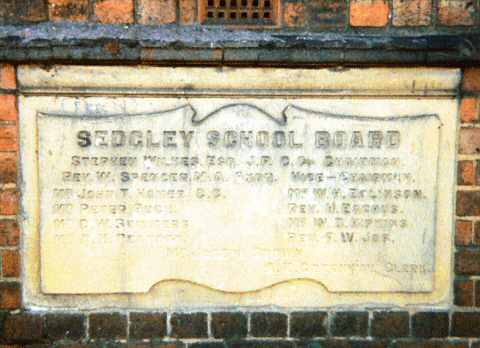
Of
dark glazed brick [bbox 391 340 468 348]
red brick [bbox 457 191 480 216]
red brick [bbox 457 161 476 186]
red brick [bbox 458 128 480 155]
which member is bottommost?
dark glazed brick [bbox 391 340 468 348]

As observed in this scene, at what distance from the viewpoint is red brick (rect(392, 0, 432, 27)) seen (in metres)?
2.50

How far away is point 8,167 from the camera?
2.50m

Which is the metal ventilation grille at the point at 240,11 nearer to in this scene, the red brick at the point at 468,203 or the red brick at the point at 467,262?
the red brick at the point at 468,203

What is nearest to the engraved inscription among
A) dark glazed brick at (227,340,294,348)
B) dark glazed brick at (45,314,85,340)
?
dark glazed brick at (45,314,85,340)

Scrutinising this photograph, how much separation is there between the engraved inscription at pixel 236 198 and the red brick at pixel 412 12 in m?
0.37

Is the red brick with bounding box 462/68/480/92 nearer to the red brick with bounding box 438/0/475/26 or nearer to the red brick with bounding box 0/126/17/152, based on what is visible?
the red brick with bounding box 438/0/475/26

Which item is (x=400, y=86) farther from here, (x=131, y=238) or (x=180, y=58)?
(x=131, y=238)

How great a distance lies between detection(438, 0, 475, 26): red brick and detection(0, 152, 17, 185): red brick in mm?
1721

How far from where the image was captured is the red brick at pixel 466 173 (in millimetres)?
2549

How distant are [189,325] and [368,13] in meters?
1.41

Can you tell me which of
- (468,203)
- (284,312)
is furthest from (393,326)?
(468,203)

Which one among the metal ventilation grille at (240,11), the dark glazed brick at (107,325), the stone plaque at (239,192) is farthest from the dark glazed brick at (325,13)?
the dark glazed brick at (107,325)

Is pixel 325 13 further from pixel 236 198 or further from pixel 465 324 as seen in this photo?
pixel 465 324

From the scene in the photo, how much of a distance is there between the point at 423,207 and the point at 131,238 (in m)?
1.15
